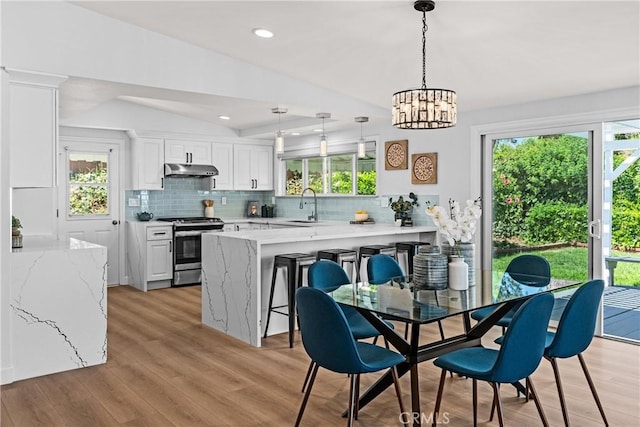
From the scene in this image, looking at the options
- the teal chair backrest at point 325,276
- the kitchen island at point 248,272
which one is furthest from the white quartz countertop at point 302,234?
the teal chair backrest at point 325,276

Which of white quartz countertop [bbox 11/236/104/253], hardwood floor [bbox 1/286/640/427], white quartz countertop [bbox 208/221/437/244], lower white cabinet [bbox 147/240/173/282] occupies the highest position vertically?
white quartz countertop [bbox 208/221/437/244]

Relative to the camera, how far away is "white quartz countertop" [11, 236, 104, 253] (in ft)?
12.7

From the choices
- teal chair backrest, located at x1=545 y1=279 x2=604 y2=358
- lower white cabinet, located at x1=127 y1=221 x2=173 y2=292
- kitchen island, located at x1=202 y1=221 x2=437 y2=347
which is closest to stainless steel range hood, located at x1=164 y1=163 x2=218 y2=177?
lower white cabinet, located at x1=127 y1=221 x2=173 y2=292

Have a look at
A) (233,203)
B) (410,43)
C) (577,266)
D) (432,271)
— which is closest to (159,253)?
(233,203)

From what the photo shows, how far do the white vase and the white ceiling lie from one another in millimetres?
1640

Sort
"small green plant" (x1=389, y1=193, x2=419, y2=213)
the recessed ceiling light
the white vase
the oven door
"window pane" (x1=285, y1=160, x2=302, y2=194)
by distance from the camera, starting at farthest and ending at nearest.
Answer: "window pane" (x1=285, y1=160, x2=302, y2=194)
the oven door
"small green plant" (x1=389, y1=193, x2=419, y2=213)
the recessed ceiling light
the white vase

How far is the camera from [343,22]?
147 inches

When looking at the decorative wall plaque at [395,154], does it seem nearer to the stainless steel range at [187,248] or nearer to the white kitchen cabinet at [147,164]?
the stainless steel range at [187,248]

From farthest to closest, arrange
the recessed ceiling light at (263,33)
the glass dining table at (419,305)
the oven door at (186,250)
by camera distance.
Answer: the oven door at (186,250)
the recessed ceiling light at (263,33)
the glass dining table at (419,305)

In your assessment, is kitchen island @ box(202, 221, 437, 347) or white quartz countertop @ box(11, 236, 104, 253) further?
kitchen island @ box(202, 221, 437, 347)

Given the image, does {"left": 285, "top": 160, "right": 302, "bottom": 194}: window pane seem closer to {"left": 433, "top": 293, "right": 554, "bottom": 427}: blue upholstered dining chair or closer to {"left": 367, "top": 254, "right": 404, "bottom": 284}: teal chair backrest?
{"left": 367, "top": 254, "right": 404, "bottom": 284}: teal chair backrest

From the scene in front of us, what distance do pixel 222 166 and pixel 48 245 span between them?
4.02 m

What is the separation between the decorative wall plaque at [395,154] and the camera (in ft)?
20.8

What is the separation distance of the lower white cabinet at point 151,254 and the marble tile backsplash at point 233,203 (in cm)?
53
